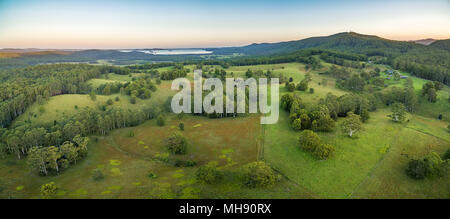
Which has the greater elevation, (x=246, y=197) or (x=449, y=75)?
(x=449, y=75)

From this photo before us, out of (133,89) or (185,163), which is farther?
(133,89)

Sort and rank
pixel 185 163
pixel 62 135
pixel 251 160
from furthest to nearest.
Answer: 1. pixel 62 135
2. pixel 251 160
3. pixel 185 163

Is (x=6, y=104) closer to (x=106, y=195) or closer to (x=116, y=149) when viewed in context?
(x=116, y=149)

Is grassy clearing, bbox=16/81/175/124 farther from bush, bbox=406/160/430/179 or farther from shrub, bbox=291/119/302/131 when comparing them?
bush, bbox=406/160/430/179

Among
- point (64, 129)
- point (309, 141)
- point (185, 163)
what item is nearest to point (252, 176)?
point (185, 163)

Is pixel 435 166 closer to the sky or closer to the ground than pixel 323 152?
closer to the ground

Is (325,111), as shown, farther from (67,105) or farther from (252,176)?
(67,105)

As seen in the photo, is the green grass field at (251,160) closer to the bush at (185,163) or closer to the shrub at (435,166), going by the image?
the bush at (185,163)

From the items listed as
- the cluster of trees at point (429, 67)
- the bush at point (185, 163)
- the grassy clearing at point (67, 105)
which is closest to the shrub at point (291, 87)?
the grassy clearing at point (67, 105)

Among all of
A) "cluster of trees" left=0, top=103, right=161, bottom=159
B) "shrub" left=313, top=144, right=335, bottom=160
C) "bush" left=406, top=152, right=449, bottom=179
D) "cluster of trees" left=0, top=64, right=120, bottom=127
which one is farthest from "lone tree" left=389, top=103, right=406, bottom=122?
"cluster of trees" left=0, top=64, right=120, bottom=127
